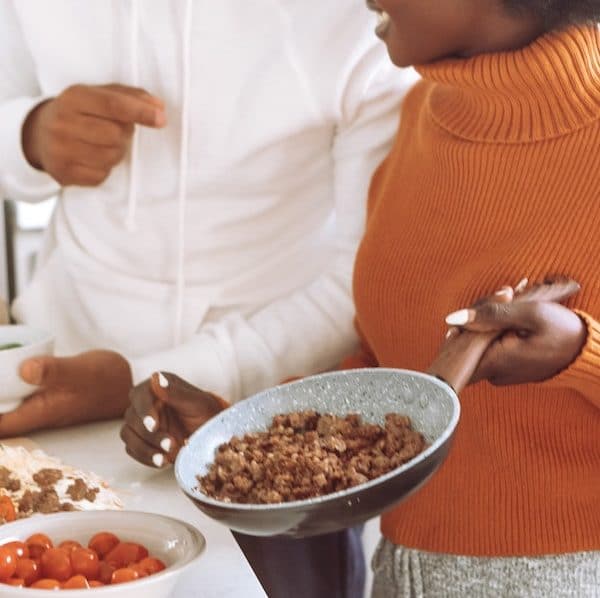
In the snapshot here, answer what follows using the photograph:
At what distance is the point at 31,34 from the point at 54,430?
0.46 m

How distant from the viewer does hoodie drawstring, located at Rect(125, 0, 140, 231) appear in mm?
1160

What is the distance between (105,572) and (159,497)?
26 cm

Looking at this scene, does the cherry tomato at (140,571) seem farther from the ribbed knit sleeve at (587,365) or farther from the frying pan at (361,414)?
the ribbed knit sleeve at (587,365)

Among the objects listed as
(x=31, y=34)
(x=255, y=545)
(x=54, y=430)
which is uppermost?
(x=31, y=34)

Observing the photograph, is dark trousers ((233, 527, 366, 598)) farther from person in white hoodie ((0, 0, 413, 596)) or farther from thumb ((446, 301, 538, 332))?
thumb ((446, 301, 538, 332))

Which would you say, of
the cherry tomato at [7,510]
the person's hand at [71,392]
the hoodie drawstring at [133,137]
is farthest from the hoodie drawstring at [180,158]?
the cherry tomato at [7,510]

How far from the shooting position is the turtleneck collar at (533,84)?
0.88m

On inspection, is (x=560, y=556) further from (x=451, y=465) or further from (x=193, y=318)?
(x=193, y=318)

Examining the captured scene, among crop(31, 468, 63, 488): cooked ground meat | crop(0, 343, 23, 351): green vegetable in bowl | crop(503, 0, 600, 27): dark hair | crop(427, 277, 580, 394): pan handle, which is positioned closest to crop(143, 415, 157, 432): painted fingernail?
crop(31, 468, 63, 488): cooked ground meat

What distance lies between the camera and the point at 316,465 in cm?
75

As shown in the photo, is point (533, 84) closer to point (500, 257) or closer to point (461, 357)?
point (500, 257)

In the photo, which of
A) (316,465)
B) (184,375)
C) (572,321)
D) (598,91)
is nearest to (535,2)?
(598,91)

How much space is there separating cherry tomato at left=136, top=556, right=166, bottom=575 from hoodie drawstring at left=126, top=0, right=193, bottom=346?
0.54 metres

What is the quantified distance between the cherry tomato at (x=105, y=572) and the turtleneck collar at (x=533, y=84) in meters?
0.51
